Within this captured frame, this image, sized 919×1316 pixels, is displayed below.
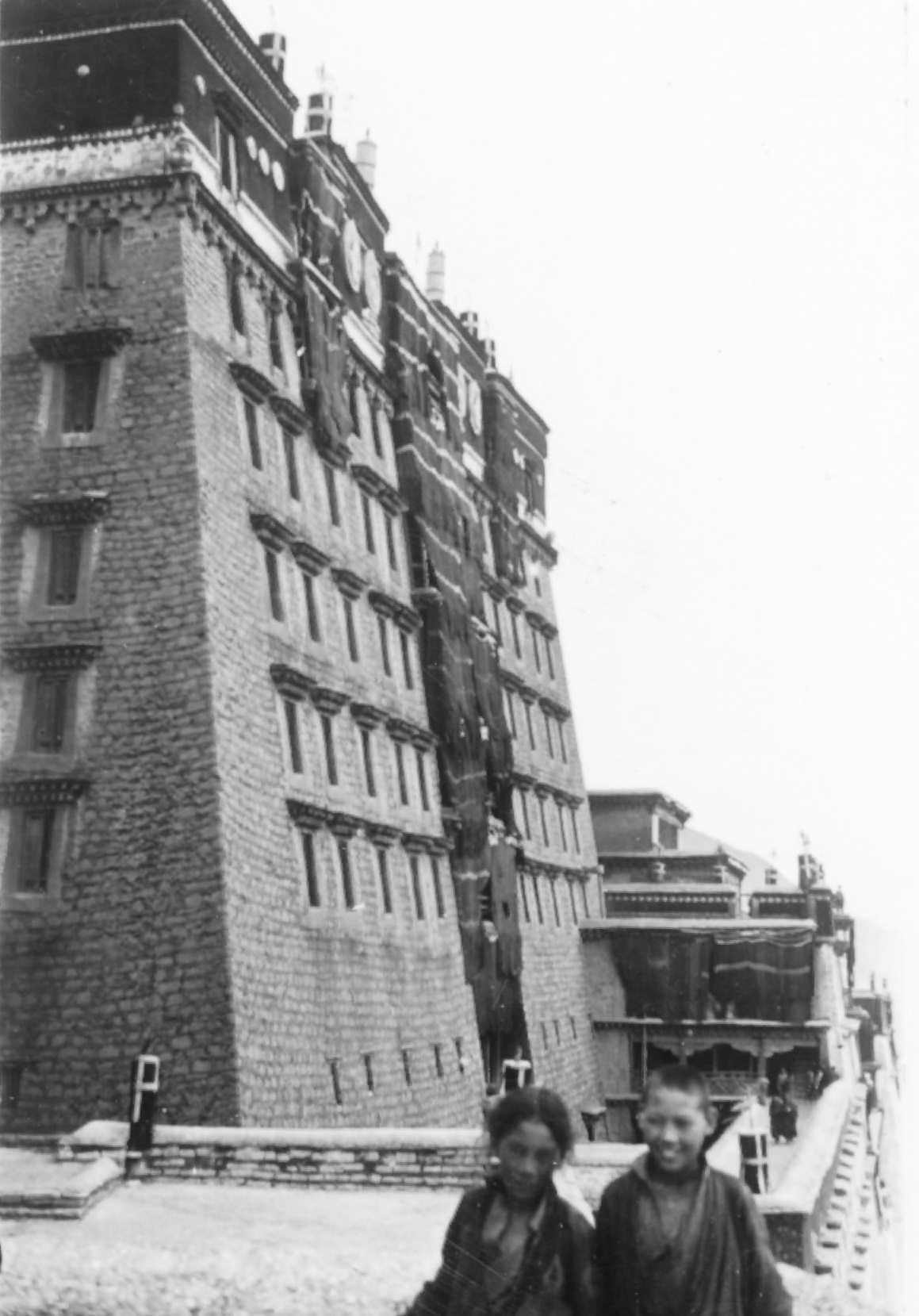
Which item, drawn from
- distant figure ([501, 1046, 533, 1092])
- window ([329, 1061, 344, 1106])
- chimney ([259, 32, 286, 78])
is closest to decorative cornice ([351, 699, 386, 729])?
window ([329, 1061, 344, 1106])

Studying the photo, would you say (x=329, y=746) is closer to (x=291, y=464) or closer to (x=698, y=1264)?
(x=291, y=464)

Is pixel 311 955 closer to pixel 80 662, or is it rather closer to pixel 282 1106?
pixel 282 1106

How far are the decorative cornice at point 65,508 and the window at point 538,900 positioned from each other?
16320mm

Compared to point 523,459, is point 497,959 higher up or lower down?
lower down

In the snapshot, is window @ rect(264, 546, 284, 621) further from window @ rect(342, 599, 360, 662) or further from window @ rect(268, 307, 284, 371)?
window @ rect(268, 307, 284, 371)

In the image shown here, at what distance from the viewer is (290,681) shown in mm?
20281

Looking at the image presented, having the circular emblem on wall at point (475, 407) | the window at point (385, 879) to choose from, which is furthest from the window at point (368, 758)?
the circular emblem on wall at point (475, 407)

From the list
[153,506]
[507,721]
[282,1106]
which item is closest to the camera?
[282,1106]

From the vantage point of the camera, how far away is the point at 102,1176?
13.8 meters

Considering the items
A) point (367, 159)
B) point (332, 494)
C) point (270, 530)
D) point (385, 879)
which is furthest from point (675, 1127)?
point (367, 159)

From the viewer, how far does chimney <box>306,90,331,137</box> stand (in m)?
24.1

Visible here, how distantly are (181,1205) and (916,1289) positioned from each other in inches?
266

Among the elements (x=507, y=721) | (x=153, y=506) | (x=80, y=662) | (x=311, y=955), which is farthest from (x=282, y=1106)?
(x=507, y=721)

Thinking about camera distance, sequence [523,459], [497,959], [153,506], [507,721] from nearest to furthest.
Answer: [153,506], [497,959], [507,721], [523,459]
